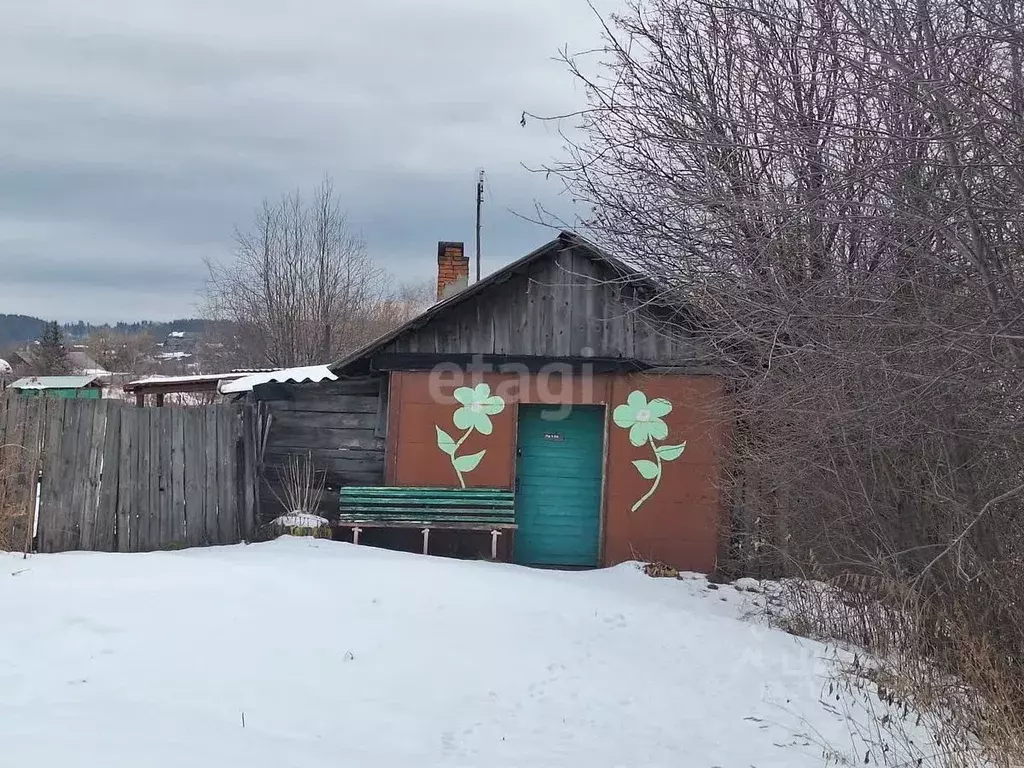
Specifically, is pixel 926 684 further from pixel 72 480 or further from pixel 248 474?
pixel 72 480

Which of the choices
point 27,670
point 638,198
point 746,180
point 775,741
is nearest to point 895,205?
point 746,180

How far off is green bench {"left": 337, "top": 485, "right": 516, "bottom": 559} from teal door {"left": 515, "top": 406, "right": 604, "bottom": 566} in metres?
0.54

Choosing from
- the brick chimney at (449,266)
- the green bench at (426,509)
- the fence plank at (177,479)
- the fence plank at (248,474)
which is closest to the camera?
the fence plank at (177,479)

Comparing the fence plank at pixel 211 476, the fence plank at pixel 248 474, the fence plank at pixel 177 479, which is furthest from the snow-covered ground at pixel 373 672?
the fence plank at pixel 248 474

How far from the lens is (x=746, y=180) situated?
18.7 feet

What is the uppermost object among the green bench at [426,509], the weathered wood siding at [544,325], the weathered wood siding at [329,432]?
the weathered wood siding at [544,325]

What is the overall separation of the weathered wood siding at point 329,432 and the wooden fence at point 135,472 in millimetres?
256

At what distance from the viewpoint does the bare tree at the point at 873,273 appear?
156 inches

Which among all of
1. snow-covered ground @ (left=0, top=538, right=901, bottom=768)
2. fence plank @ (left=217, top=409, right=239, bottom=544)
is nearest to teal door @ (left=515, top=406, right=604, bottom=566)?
snow-covered ground @ (left=0, top=538, right=901, bottom=768)

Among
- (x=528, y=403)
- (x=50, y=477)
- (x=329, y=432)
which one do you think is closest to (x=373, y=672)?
(x=50, y=477)

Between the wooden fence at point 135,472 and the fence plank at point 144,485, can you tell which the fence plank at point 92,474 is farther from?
the fence plank at point 144,485

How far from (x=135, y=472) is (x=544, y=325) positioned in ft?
17.3

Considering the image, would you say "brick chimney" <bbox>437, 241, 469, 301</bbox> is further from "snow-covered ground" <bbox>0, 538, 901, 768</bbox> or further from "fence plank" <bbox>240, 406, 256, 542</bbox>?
"snow-covered ground" <bbox>0, 538, 901, 768</bbox>

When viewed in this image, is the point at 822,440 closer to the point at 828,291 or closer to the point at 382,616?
the point at 828,291
